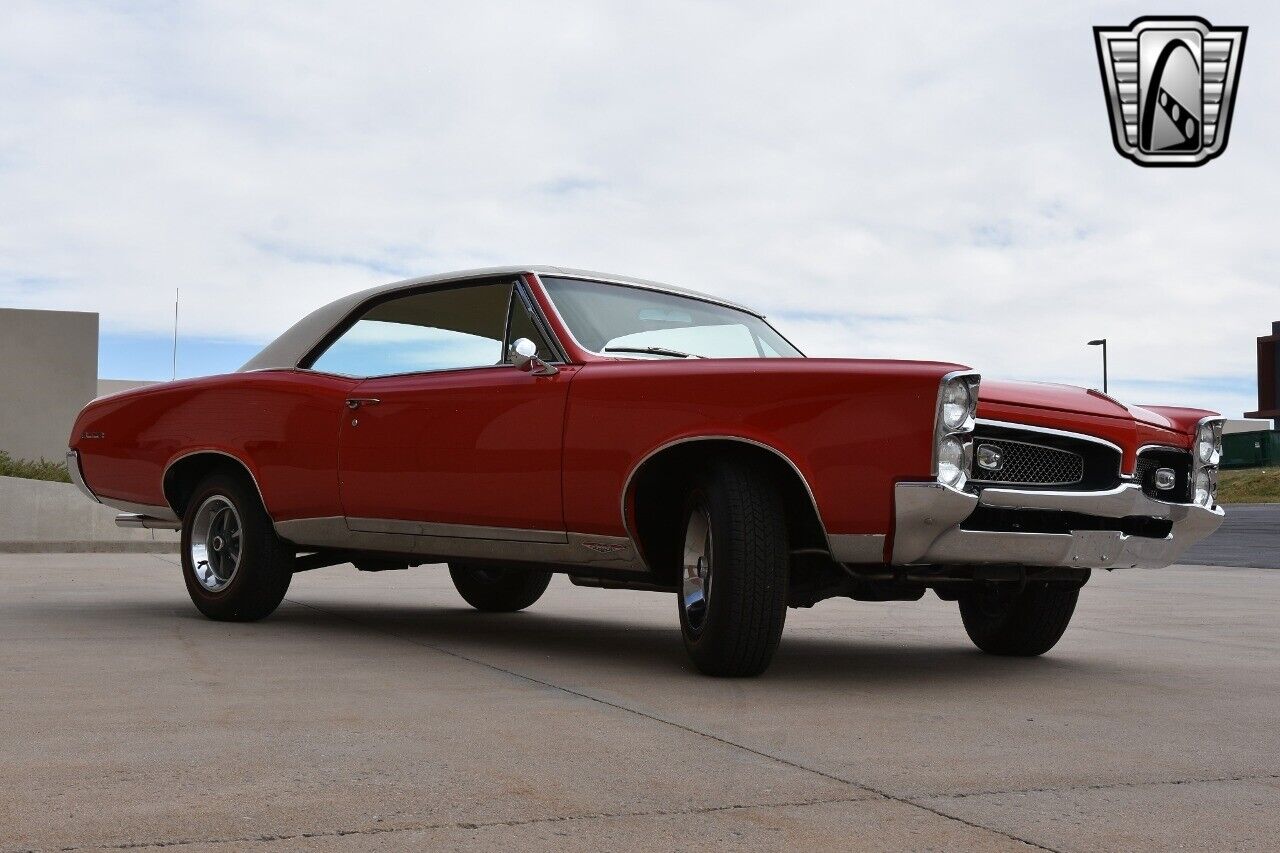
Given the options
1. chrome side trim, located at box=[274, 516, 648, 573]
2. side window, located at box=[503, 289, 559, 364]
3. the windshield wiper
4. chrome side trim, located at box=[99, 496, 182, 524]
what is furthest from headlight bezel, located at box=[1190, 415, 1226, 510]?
chrome side trim, located at box=[99, 496, 182, 524]

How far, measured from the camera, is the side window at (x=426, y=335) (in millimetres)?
6367

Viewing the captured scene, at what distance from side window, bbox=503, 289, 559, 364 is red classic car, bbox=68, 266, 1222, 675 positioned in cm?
1

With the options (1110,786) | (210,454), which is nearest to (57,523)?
(210,454)

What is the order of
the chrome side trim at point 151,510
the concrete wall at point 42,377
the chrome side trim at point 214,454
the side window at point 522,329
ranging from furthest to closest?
the concrete wall at point 42,377
the chrome side trim at point 151,510
the chrome side trim at point 214,454
the side window at point 522,329

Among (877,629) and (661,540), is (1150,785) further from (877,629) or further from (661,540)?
(877,629)

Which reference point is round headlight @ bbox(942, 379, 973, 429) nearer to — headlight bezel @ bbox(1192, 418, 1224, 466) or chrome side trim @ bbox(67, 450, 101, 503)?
headlight bezel @ bbox(1192, 418, 1224, 466)

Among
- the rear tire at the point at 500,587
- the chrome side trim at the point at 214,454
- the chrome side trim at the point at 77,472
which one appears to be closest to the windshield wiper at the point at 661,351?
the chrome side trim at the point at 214,454

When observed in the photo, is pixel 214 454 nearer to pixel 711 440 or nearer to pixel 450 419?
pixel 450 419

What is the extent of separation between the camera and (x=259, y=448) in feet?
22.8

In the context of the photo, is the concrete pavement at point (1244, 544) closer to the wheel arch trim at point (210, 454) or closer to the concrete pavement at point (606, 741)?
the concrete pavement at point (606, 741)

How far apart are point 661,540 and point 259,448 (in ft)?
7.65

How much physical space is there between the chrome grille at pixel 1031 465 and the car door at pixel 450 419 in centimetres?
165

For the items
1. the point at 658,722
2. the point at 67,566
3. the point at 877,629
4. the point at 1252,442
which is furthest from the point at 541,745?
the point at 1252,442

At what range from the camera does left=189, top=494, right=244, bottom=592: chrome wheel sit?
23.5 ft
